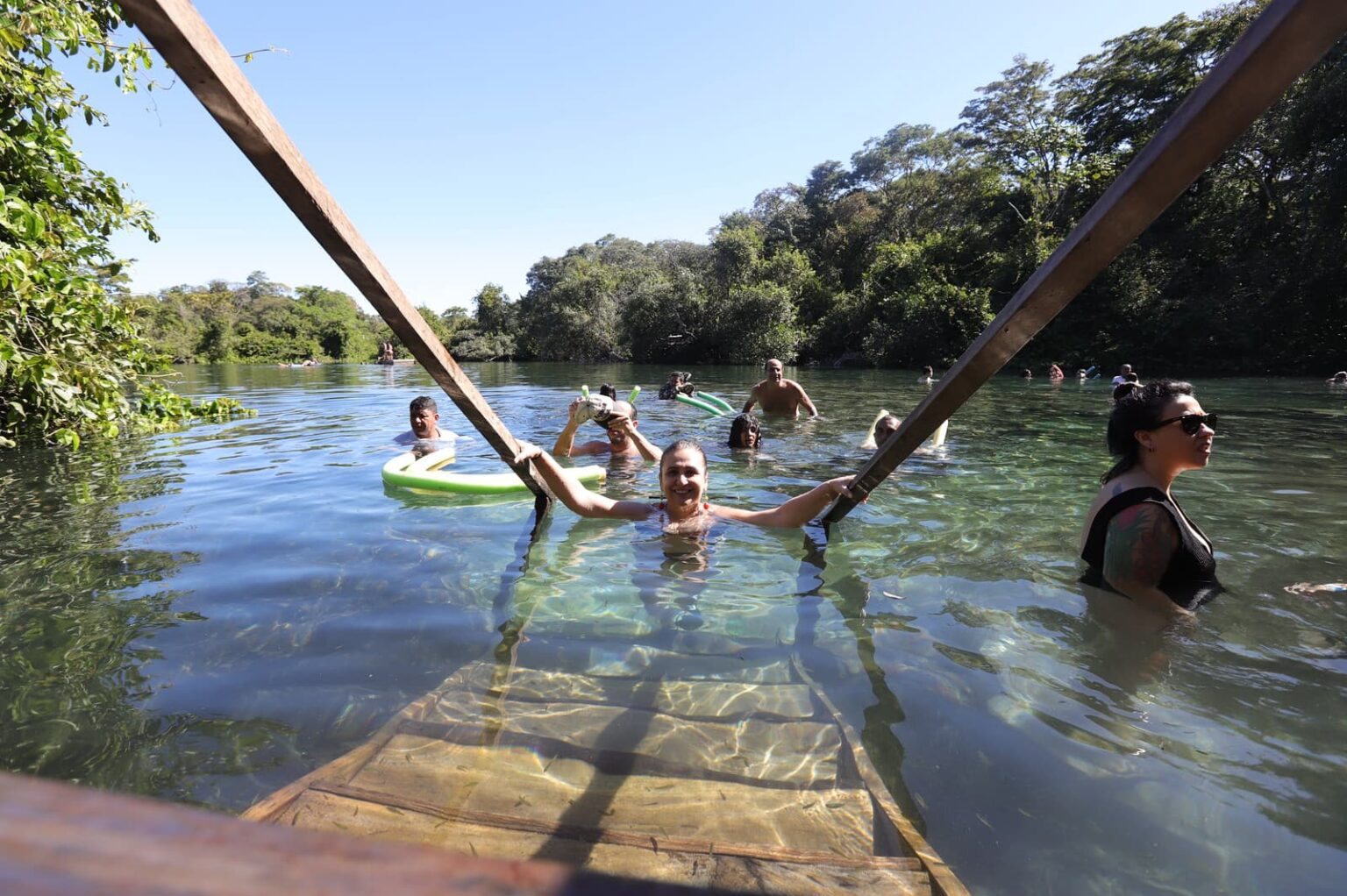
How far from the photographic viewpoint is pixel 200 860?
0.37 m

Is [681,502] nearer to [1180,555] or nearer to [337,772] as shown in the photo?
[1180,555]

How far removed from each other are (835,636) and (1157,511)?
4.94ft

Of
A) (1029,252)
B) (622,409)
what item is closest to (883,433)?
(622,409)

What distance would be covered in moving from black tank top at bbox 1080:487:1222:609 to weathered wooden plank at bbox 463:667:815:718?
1.72 meters

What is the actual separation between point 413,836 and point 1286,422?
546 inches

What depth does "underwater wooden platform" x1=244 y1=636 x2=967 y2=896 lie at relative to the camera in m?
1.88

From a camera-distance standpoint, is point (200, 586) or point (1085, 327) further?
point (1085, 327)

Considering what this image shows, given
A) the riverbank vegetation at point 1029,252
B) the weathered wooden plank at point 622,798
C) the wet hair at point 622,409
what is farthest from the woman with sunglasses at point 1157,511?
the riverbank vegetation at point 1029,252

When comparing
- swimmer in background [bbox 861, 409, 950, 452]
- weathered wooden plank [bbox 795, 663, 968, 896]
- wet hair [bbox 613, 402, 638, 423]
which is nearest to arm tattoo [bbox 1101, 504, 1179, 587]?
weathered wooden plank [bbox 795, 663, 968, 896]

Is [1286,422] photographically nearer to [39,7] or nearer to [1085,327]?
[39,7]

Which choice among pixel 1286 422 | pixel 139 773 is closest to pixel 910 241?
pixel 1286 422

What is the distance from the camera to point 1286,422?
37.0ft

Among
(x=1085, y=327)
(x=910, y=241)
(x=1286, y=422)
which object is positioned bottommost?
(x=1286, y=422)

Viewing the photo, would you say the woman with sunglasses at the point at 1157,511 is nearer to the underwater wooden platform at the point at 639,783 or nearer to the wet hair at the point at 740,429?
the underwater wooden platform at the point at 639,783
